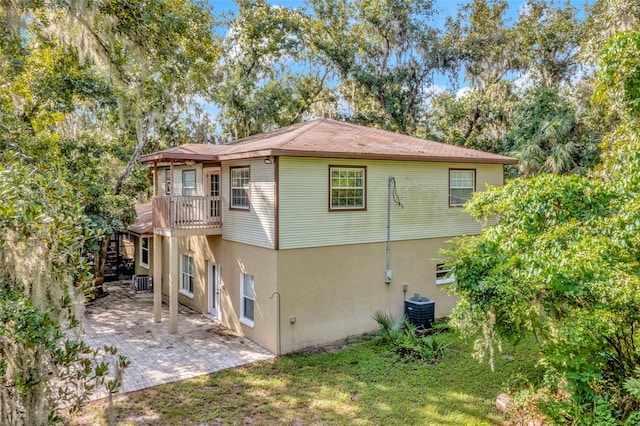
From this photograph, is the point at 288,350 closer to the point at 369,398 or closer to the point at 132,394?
the point at 369,398

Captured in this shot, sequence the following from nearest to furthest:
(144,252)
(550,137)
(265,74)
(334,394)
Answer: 1. (334,394)
2. (550,137)
3. (144,252)
4. (265,74)

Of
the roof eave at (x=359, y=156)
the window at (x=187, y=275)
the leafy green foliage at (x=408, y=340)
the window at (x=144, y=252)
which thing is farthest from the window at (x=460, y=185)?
Answer: the window at (x=144, y=252)

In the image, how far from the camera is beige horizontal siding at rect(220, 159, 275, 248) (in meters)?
9.98

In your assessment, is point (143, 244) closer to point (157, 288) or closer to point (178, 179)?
point (178, 179)

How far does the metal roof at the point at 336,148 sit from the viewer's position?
1005 centimetres

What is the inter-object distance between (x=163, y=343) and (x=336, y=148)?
6.75 metres

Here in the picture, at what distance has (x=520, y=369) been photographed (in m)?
8.60

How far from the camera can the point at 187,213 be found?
11344 mm

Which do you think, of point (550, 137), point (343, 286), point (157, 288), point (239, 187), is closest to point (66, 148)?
point (157, 288)

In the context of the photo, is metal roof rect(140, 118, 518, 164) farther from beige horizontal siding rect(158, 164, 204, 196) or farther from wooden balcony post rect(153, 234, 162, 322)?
wooden balcony post rect(153, 234, 162, 322)

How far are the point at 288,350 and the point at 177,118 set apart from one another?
15905 mm

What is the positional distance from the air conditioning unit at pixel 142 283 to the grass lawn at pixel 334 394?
935cm

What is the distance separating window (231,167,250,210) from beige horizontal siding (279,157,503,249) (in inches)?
62.3

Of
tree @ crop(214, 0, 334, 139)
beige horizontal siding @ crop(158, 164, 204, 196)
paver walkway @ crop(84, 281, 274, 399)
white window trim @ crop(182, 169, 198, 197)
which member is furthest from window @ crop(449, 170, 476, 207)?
tree @ crop(214, 0, 334, 139)
